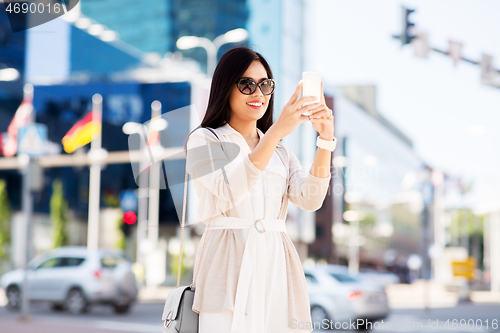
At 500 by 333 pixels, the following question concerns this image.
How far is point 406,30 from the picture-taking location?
8.87 meters

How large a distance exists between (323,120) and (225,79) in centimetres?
39

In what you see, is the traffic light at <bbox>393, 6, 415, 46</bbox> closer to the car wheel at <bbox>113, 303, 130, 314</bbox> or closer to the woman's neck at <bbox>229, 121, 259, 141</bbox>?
the woman's neck at <bbox>229, 121, 259, 141</bbox>

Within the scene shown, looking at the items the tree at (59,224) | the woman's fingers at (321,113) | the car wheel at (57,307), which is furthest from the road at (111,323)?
the tree at (59,224)

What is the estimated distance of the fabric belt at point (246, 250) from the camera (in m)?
1.84

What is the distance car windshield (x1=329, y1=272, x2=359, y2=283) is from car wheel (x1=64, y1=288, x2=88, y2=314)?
5.78 metres

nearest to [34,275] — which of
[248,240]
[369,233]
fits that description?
[248,240]

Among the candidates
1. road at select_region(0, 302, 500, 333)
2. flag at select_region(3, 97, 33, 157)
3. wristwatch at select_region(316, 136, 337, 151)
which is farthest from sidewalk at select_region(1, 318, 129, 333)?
wristwatch at select_region(316, 136, 337, 151)

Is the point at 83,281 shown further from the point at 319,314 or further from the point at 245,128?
the point at 245,128

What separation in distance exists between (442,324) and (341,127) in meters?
12.4

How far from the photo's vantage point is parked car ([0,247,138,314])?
13.4 metres

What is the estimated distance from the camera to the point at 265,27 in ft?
68.8

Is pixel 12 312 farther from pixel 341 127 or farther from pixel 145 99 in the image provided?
pixel 145 99

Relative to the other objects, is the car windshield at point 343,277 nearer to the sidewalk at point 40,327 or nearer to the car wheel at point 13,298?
the sidewalk at point 40,327

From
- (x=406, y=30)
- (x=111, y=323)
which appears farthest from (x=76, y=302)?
(x=406, y=30)
